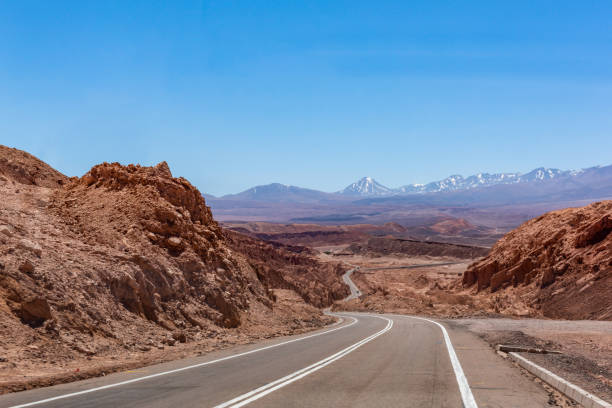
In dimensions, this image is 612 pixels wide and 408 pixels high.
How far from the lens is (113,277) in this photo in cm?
1703

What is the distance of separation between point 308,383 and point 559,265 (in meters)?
37.6

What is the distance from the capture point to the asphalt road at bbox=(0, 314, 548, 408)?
8.61 metres

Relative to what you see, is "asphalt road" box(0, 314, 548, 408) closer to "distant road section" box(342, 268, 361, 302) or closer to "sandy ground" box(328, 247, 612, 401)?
"sandy ground" box(328, 247, 612, 401)

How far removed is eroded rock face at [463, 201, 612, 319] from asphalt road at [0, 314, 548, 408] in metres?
24.5

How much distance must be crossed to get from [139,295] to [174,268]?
3265 mm

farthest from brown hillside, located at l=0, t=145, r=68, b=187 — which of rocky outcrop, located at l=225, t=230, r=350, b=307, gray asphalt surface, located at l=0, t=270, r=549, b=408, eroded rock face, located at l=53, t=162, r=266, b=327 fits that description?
rocky outcrop, located at l=225, t=230, r=350, b=307

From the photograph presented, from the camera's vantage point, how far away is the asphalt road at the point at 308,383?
8609mm

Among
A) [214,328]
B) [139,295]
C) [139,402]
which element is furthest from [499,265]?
[139,402]

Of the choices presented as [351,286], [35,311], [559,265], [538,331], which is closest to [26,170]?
[35,311]

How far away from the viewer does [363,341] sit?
66.6 ft

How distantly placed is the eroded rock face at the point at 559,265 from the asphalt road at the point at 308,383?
963 inches

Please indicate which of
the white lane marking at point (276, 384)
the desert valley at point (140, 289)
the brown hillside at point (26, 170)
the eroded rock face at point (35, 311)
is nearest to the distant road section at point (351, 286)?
the desert valley at point (140, 289)

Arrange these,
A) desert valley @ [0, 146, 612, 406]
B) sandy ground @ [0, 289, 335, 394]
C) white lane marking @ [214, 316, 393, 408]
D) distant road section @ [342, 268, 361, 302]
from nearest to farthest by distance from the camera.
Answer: white lane marking @ [214, 316, 393, 408] < sandy ground @ [0, 289, 335, 394] < desert valley @ [0, 146, 612, 406] < distant road section @ [342, 268, 361, 302]

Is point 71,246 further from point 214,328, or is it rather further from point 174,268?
point 214,328
